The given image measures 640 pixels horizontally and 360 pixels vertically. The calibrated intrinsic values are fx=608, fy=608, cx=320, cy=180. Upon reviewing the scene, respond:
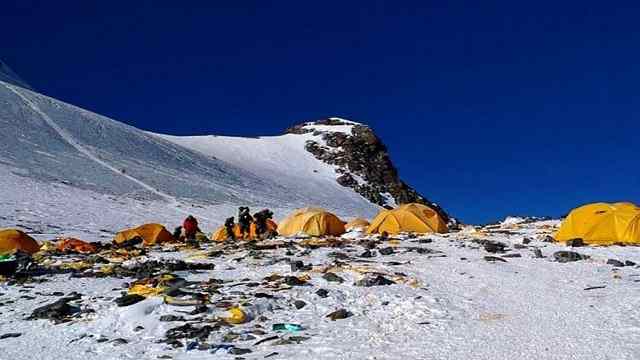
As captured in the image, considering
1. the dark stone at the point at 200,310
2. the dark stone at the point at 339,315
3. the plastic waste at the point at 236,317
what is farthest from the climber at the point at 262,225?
the dark stone at the point at 339,315

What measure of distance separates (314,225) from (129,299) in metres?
17.2

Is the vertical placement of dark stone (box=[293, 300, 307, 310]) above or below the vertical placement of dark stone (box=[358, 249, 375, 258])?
below

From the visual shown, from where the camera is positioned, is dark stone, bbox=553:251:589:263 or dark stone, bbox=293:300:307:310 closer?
dark stone, bbox=293:300:307:310

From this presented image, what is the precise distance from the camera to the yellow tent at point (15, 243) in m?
23.2

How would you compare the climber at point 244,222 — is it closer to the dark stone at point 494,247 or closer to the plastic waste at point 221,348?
the dark stone at point 494,247

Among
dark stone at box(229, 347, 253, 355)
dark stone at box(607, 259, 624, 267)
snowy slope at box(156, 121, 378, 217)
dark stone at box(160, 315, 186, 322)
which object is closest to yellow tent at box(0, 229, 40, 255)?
dark stone at box(160, 315, 186, 322)

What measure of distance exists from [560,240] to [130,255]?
15.2 m

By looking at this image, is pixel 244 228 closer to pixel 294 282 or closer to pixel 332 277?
pixel 332 277

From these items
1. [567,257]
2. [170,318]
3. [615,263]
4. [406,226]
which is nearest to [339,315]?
[170,318]

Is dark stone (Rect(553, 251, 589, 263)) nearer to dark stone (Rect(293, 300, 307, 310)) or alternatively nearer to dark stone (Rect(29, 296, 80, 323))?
dark stone (Rect(293, 300, 307, 310))

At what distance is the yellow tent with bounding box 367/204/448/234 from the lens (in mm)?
27734

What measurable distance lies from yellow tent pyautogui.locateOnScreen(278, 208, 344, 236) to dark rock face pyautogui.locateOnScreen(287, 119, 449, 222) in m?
59.5

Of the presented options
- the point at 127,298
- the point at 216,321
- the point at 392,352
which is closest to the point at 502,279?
the point at 392,352

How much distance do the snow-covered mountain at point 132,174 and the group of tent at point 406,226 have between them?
7.18 m
